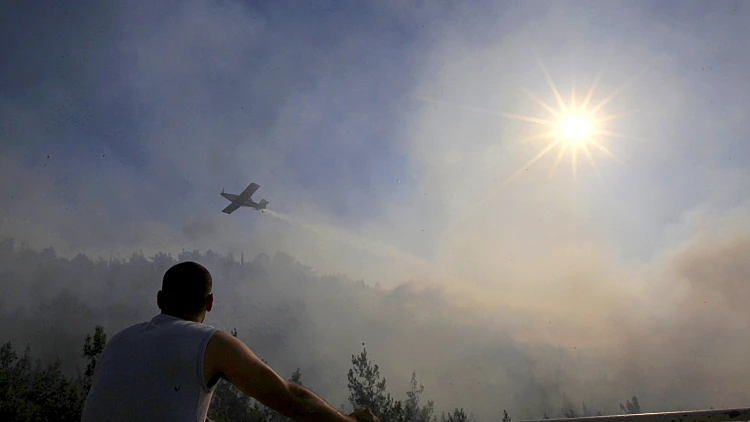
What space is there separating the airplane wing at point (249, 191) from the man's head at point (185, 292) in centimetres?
3359

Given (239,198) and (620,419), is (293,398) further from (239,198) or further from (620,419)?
(239,198)

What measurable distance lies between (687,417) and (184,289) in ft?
11.2

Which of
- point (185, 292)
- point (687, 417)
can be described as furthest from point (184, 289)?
point (687, 417)

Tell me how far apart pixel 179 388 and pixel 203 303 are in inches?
19.9

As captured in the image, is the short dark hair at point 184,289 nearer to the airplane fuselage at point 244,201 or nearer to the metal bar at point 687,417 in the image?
the metal bar at point 687,417

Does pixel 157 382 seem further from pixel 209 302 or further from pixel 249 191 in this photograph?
pixel 249 191

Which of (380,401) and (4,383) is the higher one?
(380,401)


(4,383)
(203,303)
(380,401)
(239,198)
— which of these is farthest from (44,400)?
(203,303)

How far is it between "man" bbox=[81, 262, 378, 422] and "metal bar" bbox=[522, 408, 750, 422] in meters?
1.89

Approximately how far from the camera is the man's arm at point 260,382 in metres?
1.78

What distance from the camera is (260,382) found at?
1785mm

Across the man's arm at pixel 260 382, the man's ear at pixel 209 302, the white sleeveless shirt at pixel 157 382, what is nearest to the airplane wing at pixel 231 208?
the man's ear at pixel 209 302

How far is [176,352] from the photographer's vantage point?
5.96ft

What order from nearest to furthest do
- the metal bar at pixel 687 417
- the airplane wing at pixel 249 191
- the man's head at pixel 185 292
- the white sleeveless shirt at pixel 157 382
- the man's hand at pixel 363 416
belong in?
the white sleeveless shirt at pixel 157 382
the man's hand at pixel 363 416
the man's head at pixel 185 292
the metal bar at pixel 687 417
the airplane wing at pixel 249 191
